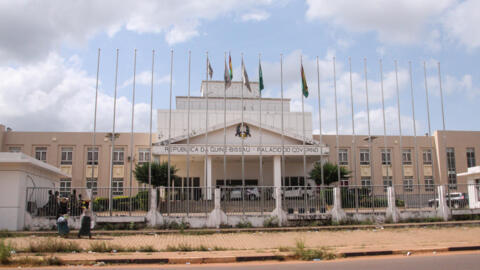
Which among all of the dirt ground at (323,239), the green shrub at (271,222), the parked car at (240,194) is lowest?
the dirt ground at (323,239)

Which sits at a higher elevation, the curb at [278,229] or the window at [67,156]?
the window at [67,156]

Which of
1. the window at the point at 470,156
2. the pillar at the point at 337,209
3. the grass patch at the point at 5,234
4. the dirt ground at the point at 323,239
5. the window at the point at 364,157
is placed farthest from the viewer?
the window at the point at 470,156

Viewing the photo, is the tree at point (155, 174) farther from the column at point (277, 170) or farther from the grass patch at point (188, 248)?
the grass patch at point (188, 248)

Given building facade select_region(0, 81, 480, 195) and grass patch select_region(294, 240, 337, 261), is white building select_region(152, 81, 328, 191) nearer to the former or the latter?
building facade select_region(0, 81, 480, 195)

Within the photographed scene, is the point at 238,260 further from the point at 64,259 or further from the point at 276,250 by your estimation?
the point at 64,259

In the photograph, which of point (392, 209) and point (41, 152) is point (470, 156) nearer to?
point (392, 209)

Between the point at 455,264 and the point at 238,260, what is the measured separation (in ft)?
16.7

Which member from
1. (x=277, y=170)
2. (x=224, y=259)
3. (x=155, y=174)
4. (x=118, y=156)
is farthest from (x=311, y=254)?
(x=118, y=156)

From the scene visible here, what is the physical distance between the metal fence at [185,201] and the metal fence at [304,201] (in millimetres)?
3373

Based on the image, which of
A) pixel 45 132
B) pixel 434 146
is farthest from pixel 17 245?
pixel 434 146

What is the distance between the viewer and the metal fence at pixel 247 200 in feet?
60.3

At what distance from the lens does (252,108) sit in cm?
4441

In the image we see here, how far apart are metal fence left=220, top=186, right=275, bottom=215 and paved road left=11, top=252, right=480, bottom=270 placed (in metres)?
7.89

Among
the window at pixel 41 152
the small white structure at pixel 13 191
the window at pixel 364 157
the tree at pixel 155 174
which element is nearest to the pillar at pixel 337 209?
the small white structure at pixel 13 191
